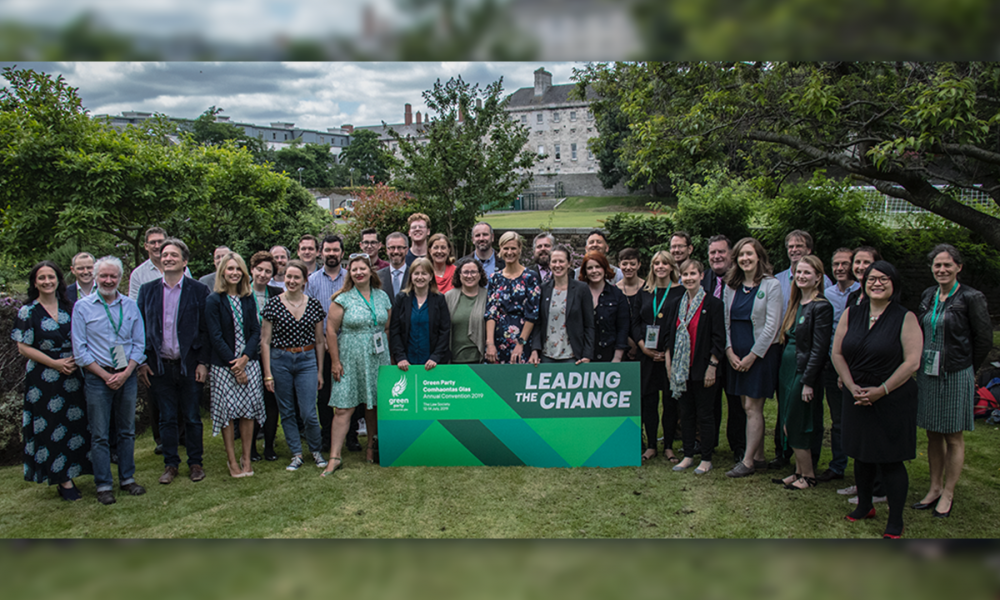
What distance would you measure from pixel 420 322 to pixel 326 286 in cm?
128

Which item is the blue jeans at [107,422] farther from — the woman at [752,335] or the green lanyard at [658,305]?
the woman at [752,335]

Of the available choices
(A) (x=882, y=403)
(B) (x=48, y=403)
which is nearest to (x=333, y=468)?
(B) (x=48, y=403)

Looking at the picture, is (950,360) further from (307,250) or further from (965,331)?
(307,250)

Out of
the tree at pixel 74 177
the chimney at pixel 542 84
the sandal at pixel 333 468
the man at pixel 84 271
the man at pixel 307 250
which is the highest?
the chimney at pixel 542 84

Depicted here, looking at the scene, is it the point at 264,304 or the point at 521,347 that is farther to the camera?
the point at 264,304

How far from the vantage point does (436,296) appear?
538 centimetres

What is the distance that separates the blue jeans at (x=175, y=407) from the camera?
16.7 ft

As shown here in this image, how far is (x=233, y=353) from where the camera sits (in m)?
5.07

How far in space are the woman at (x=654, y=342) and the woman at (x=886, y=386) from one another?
1553mm

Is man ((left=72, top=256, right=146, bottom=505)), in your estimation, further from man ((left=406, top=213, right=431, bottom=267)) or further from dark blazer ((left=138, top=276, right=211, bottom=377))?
man ((left=406, top=213, right=431, bottom=267))

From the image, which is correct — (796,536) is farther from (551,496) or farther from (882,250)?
(882,250)

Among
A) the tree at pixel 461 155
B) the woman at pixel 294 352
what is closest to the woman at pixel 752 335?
the woman at pixel 294 352

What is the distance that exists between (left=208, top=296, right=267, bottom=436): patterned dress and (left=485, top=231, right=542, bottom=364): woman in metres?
2.05
